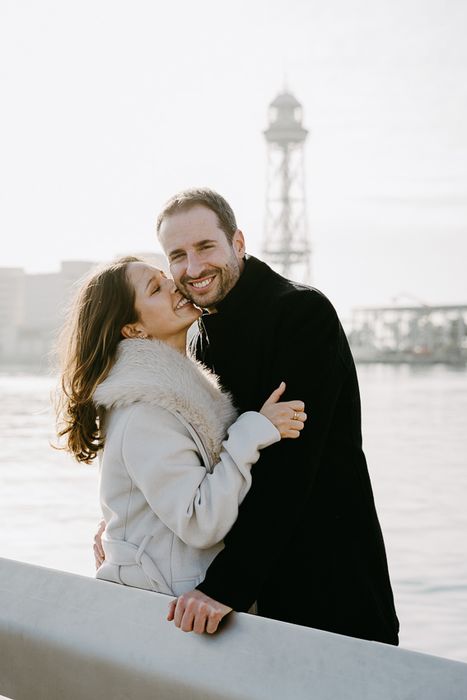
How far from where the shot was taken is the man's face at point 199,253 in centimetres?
191

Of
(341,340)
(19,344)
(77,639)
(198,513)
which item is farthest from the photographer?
(19,344)

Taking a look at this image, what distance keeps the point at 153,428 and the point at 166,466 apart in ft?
0.27

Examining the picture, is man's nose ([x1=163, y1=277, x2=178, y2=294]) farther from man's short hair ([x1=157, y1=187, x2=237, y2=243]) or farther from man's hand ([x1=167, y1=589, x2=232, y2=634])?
man's hand ([x1=167, y1=589, x2=232, y2=634])

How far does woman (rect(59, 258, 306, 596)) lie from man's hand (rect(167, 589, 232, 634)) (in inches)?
6.8

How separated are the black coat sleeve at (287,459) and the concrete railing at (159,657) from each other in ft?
0.51

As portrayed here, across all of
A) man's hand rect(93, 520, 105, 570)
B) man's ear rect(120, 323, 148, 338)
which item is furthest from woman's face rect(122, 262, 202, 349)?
man's hand rect(93, 520, 105, 570)

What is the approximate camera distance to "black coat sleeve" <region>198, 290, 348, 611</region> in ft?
5.16

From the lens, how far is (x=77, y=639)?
4.76 feet

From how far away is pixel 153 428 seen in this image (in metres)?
1.66

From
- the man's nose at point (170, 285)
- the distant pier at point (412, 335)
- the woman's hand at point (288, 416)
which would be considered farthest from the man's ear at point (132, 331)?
the distant pier at point (412, 335)

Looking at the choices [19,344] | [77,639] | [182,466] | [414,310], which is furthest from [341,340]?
[19,344]

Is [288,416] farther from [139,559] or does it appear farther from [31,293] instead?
[31,293]

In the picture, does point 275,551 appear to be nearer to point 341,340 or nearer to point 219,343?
point 341,340

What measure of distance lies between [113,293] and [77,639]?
0.68 meters
